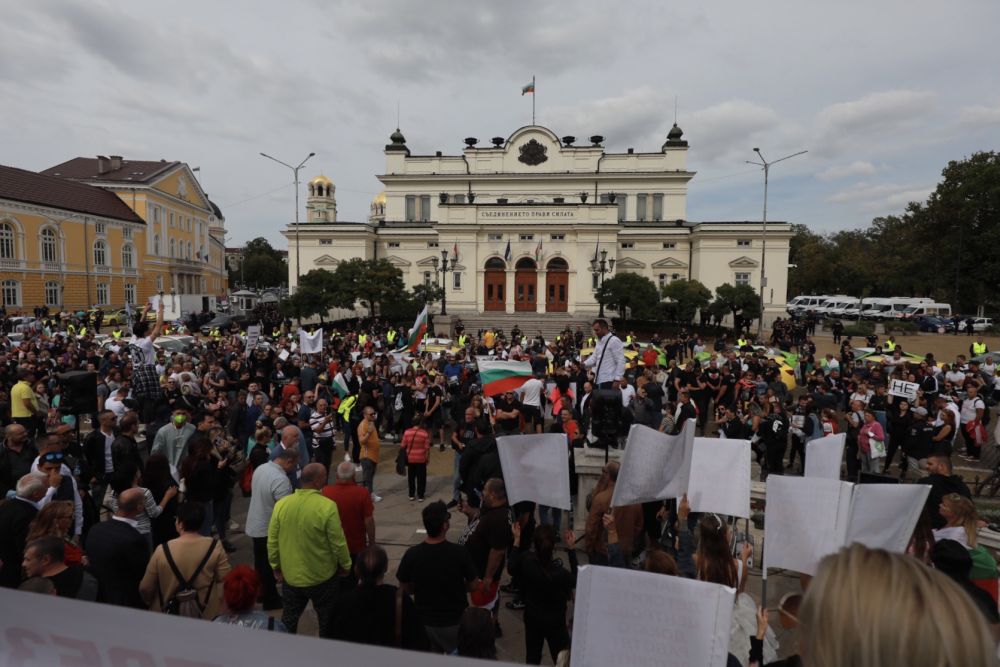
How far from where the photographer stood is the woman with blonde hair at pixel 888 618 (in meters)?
1.25

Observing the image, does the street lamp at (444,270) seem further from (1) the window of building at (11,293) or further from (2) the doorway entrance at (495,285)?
(1) the window of building at (11,293)

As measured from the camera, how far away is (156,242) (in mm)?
56906

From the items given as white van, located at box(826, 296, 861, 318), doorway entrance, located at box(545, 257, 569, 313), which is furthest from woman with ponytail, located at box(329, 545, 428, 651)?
white van, located at box(826, 296, 861, 318)

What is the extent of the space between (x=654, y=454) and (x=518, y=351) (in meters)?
12.7

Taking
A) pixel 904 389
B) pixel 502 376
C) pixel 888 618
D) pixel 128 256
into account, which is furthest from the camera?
pixel 128 256

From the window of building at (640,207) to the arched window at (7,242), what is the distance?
52062 mm

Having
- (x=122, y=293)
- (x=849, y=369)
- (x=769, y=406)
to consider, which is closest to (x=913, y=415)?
(x=769, y=406)

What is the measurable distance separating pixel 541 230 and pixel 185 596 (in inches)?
1669

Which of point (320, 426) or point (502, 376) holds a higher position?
point (502, 376)

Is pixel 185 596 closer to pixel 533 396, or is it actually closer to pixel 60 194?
pixel 533 396

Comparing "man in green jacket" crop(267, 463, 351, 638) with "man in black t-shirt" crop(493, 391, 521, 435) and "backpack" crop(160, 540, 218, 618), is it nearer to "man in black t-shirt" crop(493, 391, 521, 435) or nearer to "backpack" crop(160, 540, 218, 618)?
"backpack" crop(160, 540, 218, 618)

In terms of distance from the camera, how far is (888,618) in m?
1.30

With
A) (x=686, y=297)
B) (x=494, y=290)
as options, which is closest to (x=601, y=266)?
(x=686, y=297)

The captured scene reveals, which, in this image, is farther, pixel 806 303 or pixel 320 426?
pixel 806 303
